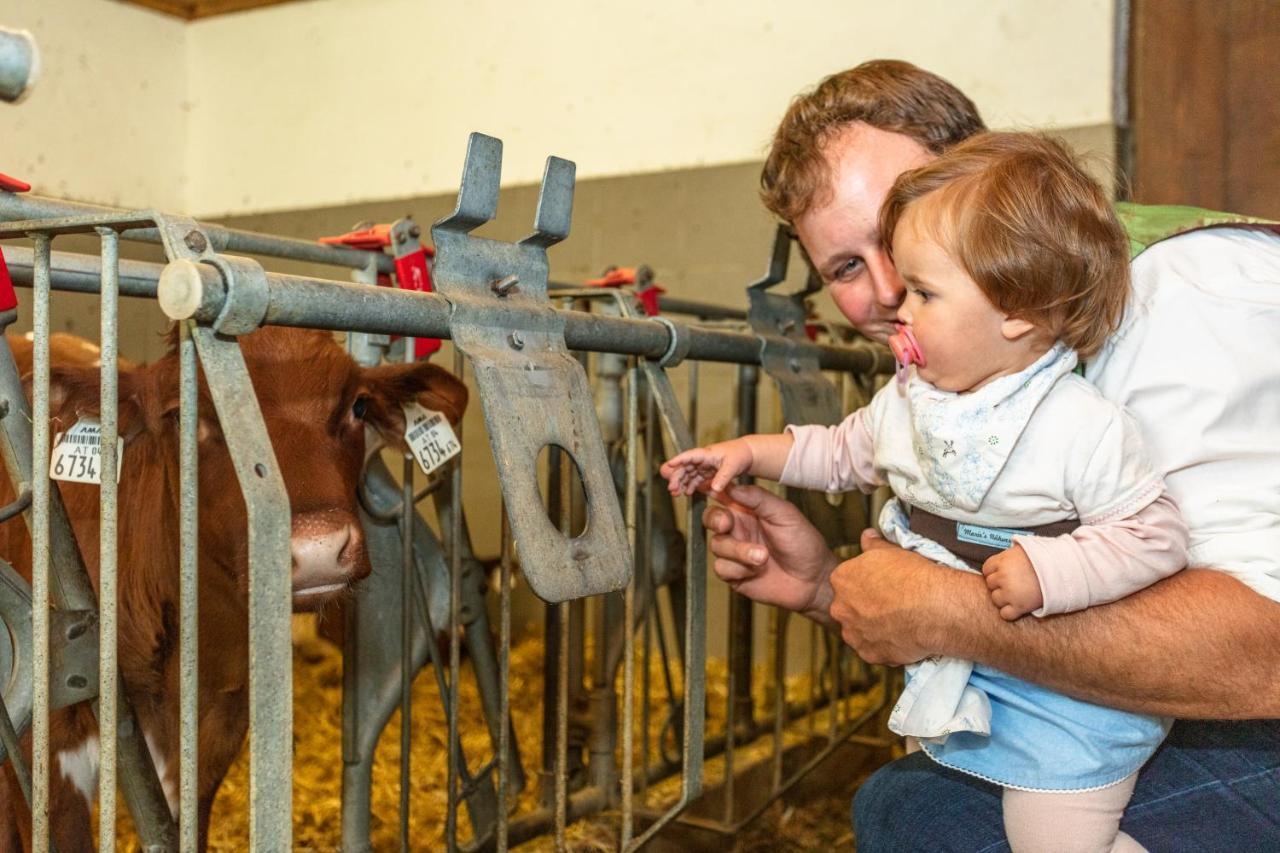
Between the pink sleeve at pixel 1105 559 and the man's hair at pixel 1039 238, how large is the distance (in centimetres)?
24

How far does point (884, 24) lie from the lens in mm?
4230

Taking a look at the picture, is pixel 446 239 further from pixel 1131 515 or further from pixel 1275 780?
pixel 1275 780

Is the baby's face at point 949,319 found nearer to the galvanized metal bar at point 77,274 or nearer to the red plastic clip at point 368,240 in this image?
the galvanized metal bar at point 77,274

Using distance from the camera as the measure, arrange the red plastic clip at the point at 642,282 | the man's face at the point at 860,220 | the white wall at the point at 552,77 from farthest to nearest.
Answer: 1. the white wall at the point at 552,77
2. the red plastic clip at the point at 642,282
3. the man's face at the point at 860,220

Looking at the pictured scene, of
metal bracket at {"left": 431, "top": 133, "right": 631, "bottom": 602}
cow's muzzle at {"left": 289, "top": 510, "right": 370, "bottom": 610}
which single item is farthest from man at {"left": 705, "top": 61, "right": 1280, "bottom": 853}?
cow's muzzle at {"left": 289, "top": 510, "right": 370, "bottom": 610}

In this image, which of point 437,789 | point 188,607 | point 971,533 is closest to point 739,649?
point 437,789

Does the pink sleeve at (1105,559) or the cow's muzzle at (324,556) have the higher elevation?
the pink sleeve at (1105,559)

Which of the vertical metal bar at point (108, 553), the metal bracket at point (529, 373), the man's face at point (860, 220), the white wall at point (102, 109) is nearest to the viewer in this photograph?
the vertical metal bar at point (108, 553)

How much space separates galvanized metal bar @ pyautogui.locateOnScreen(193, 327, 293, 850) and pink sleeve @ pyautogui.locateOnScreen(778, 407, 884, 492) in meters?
0.90

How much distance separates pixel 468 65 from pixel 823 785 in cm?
347

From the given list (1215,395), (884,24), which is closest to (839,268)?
(1215,395)

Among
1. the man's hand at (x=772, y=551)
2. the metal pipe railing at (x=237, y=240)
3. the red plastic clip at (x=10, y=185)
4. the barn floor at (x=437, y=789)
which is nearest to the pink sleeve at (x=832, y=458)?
the man's hand at (x=772, y=551)

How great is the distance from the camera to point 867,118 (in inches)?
77.4

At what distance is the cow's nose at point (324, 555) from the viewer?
1807 millimetres
